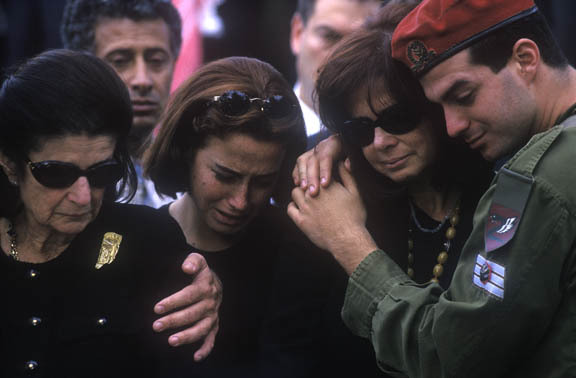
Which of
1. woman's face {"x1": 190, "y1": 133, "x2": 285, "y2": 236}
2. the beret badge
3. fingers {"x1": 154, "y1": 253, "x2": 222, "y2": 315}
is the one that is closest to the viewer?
the beret badge

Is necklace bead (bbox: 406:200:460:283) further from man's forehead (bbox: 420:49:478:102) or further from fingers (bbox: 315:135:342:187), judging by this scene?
man's forehead (bbox: 420:49:478:102)

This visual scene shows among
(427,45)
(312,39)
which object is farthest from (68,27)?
(427,45)

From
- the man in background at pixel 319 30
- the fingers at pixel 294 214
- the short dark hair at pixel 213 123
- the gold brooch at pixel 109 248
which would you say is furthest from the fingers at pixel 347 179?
the man in background at pixel 319 30

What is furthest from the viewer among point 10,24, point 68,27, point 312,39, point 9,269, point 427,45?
point 10,24

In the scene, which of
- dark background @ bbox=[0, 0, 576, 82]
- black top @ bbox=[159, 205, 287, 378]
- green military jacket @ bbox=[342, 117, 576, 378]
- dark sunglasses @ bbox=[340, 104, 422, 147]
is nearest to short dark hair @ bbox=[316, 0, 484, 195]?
dark sunglasses @ bbox=[340, 104, 422, 147]

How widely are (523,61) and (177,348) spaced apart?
60.6 inches

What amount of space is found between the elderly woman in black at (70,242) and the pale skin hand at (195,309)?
0.03m

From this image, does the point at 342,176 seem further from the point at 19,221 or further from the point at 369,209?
the point at 19,221

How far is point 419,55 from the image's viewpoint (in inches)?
87.4

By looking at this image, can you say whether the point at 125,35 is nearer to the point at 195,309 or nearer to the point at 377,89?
the point at 377,89

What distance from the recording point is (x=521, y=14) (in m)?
2.08

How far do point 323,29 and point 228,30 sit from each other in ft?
11.2

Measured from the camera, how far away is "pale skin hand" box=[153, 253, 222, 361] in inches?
89.6

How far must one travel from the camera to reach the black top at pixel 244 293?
2803 mm
